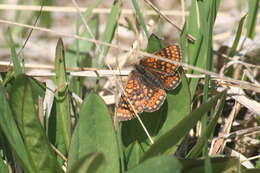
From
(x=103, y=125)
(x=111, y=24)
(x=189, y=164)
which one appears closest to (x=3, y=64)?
(x=111, y=24)

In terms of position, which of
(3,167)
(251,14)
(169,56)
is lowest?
(3,167)

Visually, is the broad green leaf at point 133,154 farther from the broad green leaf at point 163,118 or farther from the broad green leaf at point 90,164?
the broad green leaf at point 90,164

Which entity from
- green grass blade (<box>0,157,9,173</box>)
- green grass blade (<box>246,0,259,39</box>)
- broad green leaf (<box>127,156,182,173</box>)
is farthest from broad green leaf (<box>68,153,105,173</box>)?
green grass blade (<box>246,0,259,39</box>)

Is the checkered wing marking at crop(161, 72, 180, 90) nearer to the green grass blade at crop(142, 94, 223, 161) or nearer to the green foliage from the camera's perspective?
the green foliage

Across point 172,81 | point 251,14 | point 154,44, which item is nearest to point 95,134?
point 172,81

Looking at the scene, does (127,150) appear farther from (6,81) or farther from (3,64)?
(3,64)

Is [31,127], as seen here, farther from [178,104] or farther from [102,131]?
[178,104]
